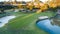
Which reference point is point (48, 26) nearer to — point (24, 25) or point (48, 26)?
point (48, 26)

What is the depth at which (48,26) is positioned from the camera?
1607mm

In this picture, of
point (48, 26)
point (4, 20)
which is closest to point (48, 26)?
point (48, 26)

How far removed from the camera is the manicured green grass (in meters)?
1.59

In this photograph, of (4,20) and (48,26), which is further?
(4,20)

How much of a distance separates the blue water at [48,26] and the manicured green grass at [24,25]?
6cm

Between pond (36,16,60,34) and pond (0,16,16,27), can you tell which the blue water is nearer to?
pond (36,16,60,34)

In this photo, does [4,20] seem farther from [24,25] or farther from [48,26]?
[48,26]

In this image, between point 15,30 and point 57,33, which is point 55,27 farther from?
point 15,30

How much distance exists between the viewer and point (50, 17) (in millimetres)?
1684

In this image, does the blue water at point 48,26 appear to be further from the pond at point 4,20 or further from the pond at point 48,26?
the pond at point 4,20

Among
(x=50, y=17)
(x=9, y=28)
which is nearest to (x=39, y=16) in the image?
(x=50, y=17)

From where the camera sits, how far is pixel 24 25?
1.65 metres

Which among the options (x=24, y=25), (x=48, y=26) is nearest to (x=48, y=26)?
(x=48, y=26)

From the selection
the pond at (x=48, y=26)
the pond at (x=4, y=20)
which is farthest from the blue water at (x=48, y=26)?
the pond at (x=4, y=20)
